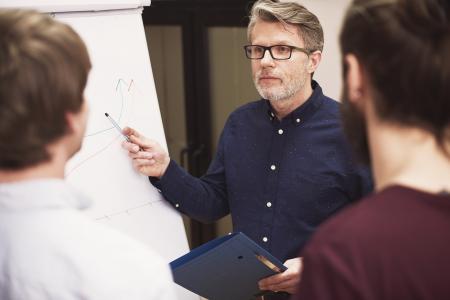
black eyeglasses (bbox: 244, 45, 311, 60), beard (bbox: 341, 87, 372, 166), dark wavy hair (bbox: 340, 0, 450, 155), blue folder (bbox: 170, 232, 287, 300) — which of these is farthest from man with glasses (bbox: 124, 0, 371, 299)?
dark wavy hair (bbox: 340, 0, 450, 155)

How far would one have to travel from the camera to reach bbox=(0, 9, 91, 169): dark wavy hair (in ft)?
2.83

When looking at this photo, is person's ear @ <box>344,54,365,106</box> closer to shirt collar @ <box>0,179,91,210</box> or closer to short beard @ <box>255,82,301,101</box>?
shirt collar @ <box>0,179,91,210</box>

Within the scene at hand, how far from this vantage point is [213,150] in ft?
10.7

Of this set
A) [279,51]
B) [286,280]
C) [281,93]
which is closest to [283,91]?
[281,93]

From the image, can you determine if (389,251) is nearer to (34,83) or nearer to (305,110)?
(34,83)

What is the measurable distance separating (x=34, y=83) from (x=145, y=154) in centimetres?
90

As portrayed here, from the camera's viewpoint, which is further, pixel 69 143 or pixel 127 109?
pixel 127 109

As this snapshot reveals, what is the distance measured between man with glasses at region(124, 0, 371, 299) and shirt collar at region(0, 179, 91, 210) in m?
0.80

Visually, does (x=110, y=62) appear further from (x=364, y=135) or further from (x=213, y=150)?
(x=213, y=150)

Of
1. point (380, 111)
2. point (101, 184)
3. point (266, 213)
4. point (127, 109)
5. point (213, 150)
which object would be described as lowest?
point (213, 150)

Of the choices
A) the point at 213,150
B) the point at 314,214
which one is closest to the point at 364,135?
the point at 314,214

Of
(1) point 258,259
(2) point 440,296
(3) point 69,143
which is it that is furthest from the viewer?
(1) point 258,259

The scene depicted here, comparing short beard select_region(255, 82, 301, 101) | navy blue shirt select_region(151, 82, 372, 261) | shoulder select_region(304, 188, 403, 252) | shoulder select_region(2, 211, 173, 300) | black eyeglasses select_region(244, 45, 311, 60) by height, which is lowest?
navy blue shirt select_region(151, 82, 372, 261)

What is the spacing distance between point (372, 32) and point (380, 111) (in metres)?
0.11
